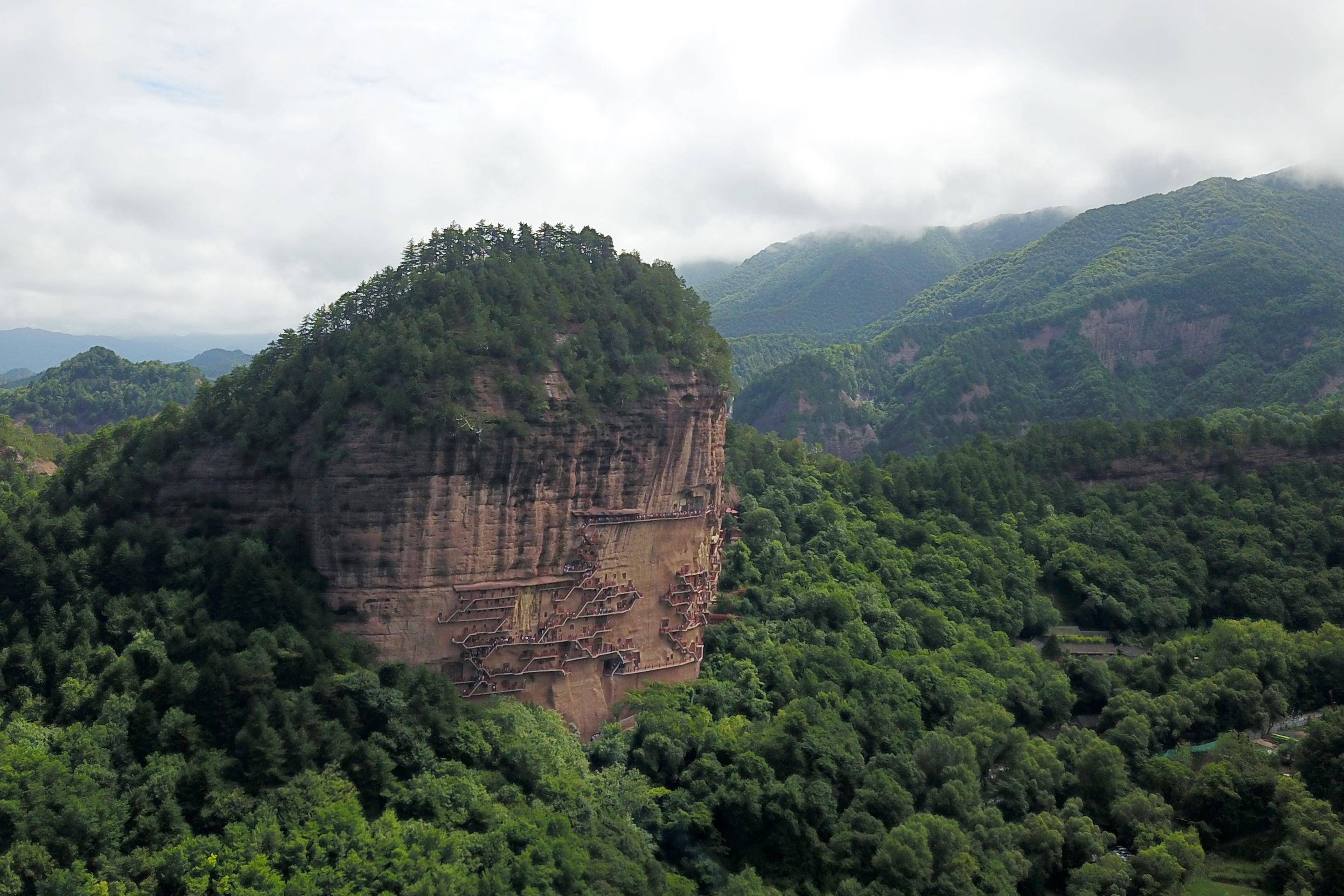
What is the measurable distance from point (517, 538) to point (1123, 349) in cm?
10558

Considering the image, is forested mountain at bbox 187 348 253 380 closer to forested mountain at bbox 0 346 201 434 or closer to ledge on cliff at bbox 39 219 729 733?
forested mountain at bbox 0 346 201 434

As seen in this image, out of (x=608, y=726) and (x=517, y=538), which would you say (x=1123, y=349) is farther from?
(x=517, y=538)

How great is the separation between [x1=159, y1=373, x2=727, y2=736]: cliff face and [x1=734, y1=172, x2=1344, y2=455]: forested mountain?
244 ft

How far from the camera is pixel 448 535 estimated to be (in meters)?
37.8

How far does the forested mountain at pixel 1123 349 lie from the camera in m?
111

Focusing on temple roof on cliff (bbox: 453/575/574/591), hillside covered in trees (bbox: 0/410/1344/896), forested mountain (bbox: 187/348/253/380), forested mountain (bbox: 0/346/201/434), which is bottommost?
hillside covered in trees (bbox: 0/410/1344/896)

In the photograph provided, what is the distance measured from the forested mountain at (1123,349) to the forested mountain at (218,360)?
68.0 m

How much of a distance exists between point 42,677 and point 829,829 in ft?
83.2

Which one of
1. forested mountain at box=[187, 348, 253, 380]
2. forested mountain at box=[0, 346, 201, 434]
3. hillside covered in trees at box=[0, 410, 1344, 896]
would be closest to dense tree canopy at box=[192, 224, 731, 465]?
hillside covered in trees at box=[0, 410, 1344, 896]

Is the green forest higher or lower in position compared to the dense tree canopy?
lower

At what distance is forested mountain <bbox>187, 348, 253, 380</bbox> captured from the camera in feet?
470

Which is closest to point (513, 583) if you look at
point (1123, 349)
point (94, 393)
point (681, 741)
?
point (681, 741)

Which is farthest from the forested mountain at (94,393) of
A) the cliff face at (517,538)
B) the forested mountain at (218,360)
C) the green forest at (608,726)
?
the cliff face at (517,538)

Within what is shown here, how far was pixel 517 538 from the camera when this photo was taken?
39375mm
